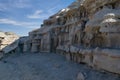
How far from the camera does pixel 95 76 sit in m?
14.6

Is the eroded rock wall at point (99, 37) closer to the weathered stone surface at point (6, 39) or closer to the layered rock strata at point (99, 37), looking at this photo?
the layered rock strata at point (99, 37)

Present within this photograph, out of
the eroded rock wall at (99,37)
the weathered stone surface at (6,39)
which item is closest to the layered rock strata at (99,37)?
the eroded rock wall at (99,37)

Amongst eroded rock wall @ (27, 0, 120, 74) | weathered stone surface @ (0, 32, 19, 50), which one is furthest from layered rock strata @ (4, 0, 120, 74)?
weathered stone surface @ (0, 32, 19, 50)

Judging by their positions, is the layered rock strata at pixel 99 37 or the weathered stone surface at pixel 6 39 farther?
the weathered stone surface at pixel 6 39

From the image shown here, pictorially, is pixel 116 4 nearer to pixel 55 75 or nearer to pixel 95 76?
pixel 95 76

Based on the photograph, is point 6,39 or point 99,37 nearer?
point 99,37

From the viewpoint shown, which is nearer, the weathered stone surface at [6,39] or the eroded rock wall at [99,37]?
the eroded rock wall at [99,37]

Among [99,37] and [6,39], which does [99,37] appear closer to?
[99,37]

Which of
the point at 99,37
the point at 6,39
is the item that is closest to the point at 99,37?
the point at 99,37

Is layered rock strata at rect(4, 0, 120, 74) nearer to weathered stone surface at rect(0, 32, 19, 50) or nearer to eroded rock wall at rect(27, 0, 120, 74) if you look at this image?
eroded rock wall at rect(27, 0, 120, 74)

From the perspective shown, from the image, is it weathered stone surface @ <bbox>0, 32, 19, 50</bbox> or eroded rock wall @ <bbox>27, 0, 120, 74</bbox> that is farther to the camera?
weathered stone surface @ <bbox>0, 32, 19, 50</bbox>

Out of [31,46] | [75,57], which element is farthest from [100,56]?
[31,46]

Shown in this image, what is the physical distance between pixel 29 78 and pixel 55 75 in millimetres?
2766

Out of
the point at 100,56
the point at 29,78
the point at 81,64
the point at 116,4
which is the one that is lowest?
the point at 29,78
